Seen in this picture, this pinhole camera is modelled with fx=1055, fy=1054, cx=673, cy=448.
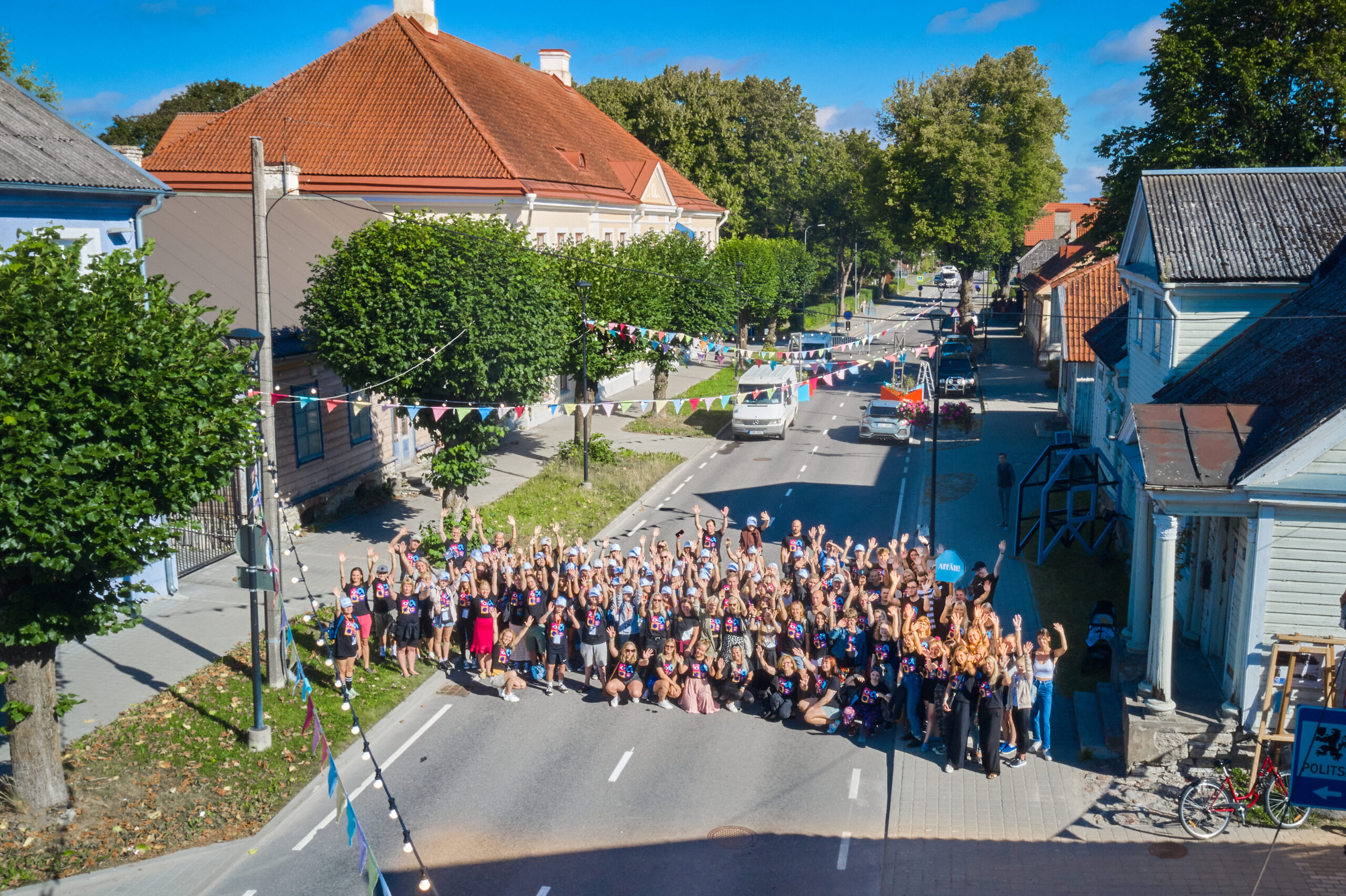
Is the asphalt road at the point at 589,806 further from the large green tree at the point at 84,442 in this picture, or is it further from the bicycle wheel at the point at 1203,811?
the bicycle wheel at the point at 1203,811

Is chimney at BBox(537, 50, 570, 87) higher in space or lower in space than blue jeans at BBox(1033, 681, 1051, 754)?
higher

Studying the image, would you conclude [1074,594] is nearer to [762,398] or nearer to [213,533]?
[213,533]

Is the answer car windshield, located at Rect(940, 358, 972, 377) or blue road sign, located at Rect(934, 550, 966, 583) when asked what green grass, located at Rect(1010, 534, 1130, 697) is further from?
car windshield, located at Rect(940, 358, 972, 377)

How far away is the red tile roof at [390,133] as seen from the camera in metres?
32.6

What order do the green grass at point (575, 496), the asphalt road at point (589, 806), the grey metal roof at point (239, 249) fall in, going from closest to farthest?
the asphalt road at point (589, 806), the grey metal roof at point (239, 249), the green grass at point (575, 496)

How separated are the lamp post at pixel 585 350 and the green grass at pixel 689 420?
7.14 meters

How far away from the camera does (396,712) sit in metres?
14.8

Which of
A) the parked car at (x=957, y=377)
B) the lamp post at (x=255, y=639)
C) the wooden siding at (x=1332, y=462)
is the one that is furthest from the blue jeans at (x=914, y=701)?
the parked car at (x=957, y=377)

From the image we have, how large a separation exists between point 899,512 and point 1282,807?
47.2 ft

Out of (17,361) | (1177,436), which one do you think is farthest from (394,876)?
(1177,436)

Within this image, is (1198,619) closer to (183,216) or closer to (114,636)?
(114,636)

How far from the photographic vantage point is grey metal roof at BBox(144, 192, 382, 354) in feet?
72.8

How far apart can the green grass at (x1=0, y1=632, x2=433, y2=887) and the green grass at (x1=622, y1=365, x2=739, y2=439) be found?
2116cm

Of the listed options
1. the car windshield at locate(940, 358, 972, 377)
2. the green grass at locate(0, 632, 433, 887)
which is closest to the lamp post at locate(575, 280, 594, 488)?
the green grass at locate(0, 632, 433, 887)
